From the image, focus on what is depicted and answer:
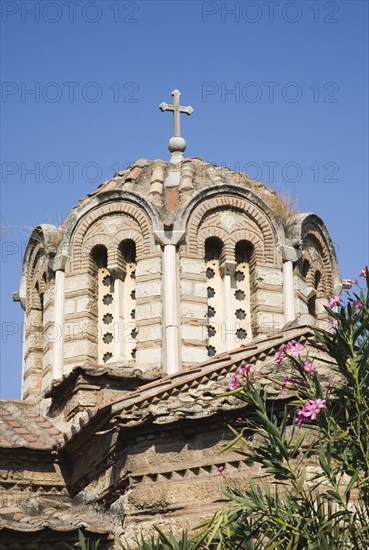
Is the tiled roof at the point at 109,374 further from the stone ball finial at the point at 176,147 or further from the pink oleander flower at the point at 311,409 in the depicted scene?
the pink oleander flower at the point at 311,409

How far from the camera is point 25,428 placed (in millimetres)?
18297

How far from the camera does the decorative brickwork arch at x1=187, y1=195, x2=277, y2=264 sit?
20.1 metres

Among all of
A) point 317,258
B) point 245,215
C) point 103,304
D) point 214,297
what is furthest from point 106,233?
point 317,258

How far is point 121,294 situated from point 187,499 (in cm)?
605

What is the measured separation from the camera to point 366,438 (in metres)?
10.1

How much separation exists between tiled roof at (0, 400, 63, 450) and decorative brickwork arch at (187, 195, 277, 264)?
13.3ft

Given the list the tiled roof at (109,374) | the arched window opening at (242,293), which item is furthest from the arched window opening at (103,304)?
the arched window opening at (242,293)

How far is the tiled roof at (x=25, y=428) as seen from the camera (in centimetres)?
1744

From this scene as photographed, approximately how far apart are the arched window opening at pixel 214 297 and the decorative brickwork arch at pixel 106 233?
1176 millimetres

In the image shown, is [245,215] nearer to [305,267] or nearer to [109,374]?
[305,267]

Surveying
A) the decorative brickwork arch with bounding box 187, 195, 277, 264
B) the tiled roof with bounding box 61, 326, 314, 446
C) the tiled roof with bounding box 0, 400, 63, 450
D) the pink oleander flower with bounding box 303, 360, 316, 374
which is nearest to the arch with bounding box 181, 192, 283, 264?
the decorative brickwork arch with bounding box 187, 195, 277, 264

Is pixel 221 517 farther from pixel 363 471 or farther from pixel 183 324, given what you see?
pixel 183 324

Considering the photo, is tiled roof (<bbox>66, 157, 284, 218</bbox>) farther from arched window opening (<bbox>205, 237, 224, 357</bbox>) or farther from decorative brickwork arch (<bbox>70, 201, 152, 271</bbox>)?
arched window opening (<bbox>205, 237, 224, 357</bbox>)

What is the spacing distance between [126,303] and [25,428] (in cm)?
298
